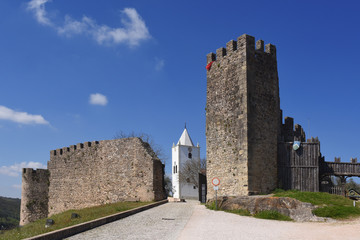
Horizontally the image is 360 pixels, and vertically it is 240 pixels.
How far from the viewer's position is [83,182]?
29.1m

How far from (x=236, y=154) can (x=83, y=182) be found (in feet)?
46.2

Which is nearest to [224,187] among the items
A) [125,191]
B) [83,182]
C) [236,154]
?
Result: [236,154]

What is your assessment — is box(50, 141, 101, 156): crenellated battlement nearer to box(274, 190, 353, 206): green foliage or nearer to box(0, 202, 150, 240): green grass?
box(0, 202, 150, 240): green grass

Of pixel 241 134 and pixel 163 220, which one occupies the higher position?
pixel 241 134

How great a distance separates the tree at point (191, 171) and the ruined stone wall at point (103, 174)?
3427 cm

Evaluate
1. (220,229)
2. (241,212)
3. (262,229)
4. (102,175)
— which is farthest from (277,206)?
(102,175)

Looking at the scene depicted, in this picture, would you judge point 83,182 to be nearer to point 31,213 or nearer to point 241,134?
point 31,213

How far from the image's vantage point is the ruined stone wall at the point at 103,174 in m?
24.5

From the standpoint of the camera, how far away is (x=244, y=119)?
64.3ft

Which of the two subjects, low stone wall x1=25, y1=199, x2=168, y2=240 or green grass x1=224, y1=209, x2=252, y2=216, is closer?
low stone wall x1=25, y1=199, x2=168, y2=240

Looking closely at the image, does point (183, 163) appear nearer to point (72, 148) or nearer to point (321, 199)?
point (72, 148)

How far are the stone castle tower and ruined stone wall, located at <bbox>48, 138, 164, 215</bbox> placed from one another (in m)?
4.76

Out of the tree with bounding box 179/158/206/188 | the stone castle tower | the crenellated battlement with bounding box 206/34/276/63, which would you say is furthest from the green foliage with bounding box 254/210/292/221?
the tree with bounding box 179/158/206/188

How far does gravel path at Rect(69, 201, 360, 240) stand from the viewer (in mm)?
10562
